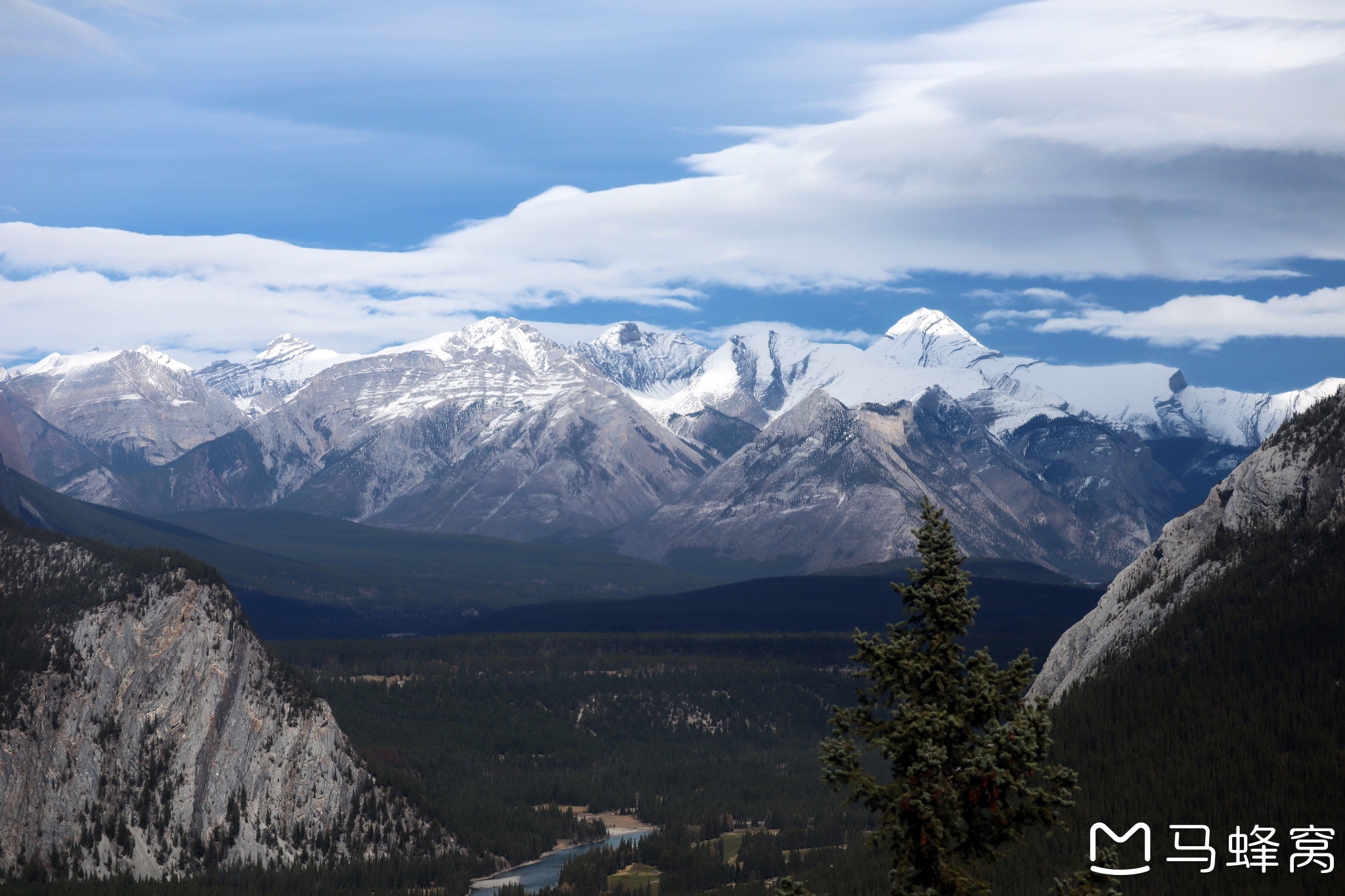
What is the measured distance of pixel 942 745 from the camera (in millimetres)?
55531

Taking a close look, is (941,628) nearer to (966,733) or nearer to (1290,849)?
(966,733)

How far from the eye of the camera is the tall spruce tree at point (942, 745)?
54500 millimetres

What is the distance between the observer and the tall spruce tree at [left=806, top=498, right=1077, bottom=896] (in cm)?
5450

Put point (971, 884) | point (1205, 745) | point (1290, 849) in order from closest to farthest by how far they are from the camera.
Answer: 1. point (971, 884)
2. point (1290, 849)
3. point (1205, 745)

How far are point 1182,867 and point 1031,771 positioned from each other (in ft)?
376

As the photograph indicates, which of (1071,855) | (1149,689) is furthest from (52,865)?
(1149,689)

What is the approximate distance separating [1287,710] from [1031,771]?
14012 centimetres

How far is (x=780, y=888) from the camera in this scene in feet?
181

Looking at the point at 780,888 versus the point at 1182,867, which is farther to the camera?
the point at 1182,867

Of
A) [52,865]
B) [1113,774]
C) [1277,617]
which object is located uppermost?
[1277,617]

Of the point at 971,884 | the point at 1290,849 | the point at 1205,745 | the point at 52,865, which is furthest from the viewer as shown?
the point at 52,865

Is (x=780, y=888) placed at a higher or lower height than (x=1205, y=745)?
higher

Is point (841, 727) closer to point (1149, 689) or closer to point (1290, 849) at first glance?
point (1290, 849)

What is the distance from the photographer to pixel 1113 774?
17875cm
